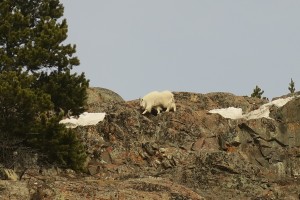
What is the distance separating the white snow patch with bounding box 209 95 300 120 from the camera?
90.8 feet

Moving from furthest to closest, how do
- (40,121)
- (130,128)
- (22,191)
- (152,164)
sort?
(130,128) → (152,164) → (40,121) → (22,191)

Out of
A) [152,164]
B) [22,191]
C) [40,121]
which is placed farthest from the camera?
[152,164]

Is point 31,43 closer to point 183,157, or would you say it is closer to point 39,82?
point 39,82

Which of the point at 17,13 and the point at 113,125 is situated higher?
the point at 17,13

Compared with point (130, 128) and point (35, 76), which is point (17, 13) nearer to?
point (35, 76)

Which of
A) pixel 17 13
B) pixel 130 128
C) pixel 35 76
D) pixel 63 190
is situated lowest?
pixel 63 190

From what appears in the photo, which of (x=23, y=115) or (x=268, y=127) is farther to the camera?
(x=268, y=127)

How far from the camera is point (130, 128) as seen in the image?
25172 mm

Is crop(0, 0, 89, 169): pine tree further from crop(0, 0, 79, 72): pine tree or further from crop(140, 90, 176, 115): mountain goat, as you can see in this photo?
crop(140, 90, 176, 115): mountain goat

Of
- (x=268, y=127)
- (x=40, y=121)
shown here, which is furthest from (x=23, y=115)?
(x=268, y=127)

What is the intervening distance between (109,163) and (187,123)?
16.5 feet

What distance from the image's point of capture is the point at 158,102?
89.1ft

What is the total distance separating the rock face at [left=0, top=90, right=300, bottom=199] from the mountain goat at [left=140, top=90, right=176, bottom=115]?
430 millimetres

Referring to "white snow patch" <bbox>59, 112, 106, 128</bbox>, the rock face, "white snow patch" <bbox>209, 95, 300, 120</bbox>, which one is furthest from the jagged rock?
"white snow patch" <bbox>209, 95, 300, 120</bbox>
